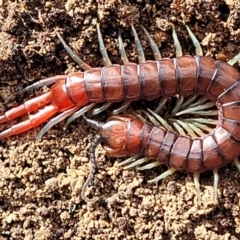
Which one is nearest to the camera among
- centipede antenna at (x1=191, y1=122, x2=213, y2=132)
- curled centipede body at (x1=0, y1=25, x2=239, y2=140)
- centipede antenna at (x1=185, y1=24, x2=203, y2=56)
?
curled centipede body at (x1=0, y1=25, x2=239, y2=140)

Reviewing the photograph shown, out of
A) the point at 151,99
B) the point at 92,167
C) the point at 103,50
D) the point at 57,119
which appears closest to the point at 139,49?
the point at 103,50

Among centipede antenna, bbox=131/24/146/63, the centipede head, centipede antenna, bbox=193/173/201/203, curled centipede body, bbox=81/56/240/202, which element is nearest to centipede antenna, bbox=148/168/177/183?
curled centipede body, bbox=81/56/240/202

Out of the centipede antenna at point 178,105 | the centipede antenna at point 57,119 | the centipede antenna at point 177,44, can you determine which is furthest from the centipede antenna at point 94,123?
the centipede antenna at point 177,44

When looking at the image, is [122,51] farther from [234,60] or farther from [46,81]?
[234,60]

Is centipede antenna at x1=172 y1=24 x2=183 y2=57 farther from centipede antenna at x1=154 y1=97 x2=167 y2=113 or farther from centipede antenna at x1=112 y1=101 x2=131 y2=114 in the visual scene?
centipede antenna at x1=112 y1=101 x2=131 y2=114

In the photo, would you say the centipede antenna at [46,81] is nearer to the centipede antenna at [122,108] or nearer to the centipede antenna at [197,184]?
the centipede antenna at [122,108]

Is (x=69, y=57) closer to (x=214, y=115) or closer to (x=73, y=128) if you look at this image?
(x=73, y=128)

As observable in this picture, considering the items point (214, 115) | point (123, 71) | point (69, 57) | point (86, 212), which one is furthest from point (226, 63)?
point (86, 212)
